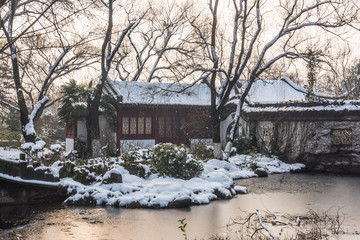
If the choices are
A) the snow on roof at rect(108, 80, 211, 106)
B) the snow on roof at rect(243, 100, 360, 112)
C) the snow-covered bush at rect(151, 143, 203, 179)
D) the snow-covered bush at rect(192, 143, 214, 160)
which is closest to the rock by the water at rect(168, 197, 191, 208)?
the snow-covered bush at rect(151, 143, 203, 179)

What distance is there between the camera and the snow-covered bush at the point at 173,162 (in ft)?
46.4

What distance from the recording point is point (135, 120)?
2358cm

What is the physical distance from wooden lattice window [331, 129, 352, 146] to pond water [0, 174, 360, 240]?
16.0ft

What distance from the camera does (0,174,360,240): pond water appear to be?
913cm

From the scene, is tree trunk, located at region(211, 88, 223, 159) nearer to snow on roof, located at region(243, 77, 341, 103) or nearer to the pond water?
the pond water

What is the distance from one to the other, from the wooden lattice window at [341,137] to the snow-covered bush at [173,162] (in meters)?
8.74

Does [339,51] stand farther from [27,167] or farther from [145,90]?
[27,167]

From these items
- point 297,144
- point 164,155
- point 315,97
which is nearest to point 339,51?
point 315,97

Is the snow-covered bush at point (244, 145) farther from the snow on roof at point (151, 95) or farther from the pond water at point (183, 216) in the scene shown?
the pond water at point (183, 216)

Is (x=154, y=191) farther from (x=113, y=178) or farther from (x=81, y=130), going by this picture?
(x=81, y=130)

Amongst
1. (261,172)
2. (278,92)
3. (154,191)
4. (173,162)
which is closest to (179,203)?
(154,191)

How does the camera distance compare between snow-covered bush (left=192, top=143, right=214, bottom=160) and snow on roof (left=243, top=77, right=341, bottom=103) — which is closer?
snow-covered bush (left=192, top=143, right=214, bottom=160)

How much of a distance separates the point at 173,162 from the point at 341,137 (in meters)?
9.98

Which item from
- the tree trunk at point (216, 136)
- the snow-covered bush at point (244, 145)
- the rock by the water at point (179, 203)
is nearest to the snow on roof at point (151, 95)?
the snow-covered bush at point (244, 145)
